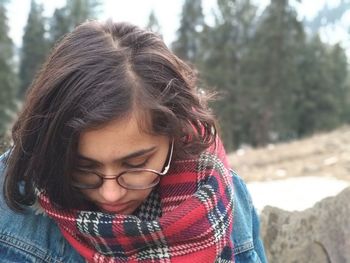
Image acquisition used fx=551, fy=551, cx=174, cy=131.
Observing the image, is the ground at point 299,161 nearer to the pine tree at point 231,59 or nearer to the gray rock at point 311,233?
the gray rock at point 311,233

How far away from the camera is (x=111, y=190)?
1349mm

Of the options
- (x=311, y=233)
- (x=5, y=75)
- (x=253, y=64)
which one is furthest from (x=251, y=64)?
(x=311, y=233)

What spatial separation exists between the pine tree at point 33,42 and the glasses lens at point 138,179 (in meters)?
26.3

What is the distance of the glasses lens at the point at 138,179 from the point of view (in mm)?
1371

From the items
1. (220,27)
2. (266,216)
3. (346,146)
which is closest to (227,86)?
(220,27)

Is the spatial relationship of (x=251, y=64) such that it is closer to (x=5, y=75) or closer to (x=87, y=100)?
(x=5, y=75)

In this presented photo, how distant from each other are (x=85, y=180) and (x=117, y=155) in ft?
0.40

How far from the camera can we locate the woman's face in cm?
130

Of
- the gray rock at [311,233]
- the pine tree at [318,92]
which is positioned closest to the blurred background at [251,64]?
the pine tree at [318,92]

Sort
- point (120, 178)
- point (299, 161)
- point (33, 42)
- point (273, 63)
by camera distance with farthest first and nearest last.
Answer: point (33, 42), point (273, 63), point (299, 161), point (120, 178)

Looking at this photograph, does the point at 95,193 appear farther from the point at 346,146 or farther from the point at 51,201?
the point at 346,146

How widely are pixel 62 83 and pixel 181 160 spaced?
412 millimetres

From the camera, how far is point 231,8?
76.6ft

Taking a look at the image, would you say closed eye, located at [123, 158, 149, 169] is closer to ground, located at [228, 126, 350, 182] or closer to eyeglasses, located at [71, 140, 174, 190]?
eyeglasses, located at [71, 140, 174, 190]
